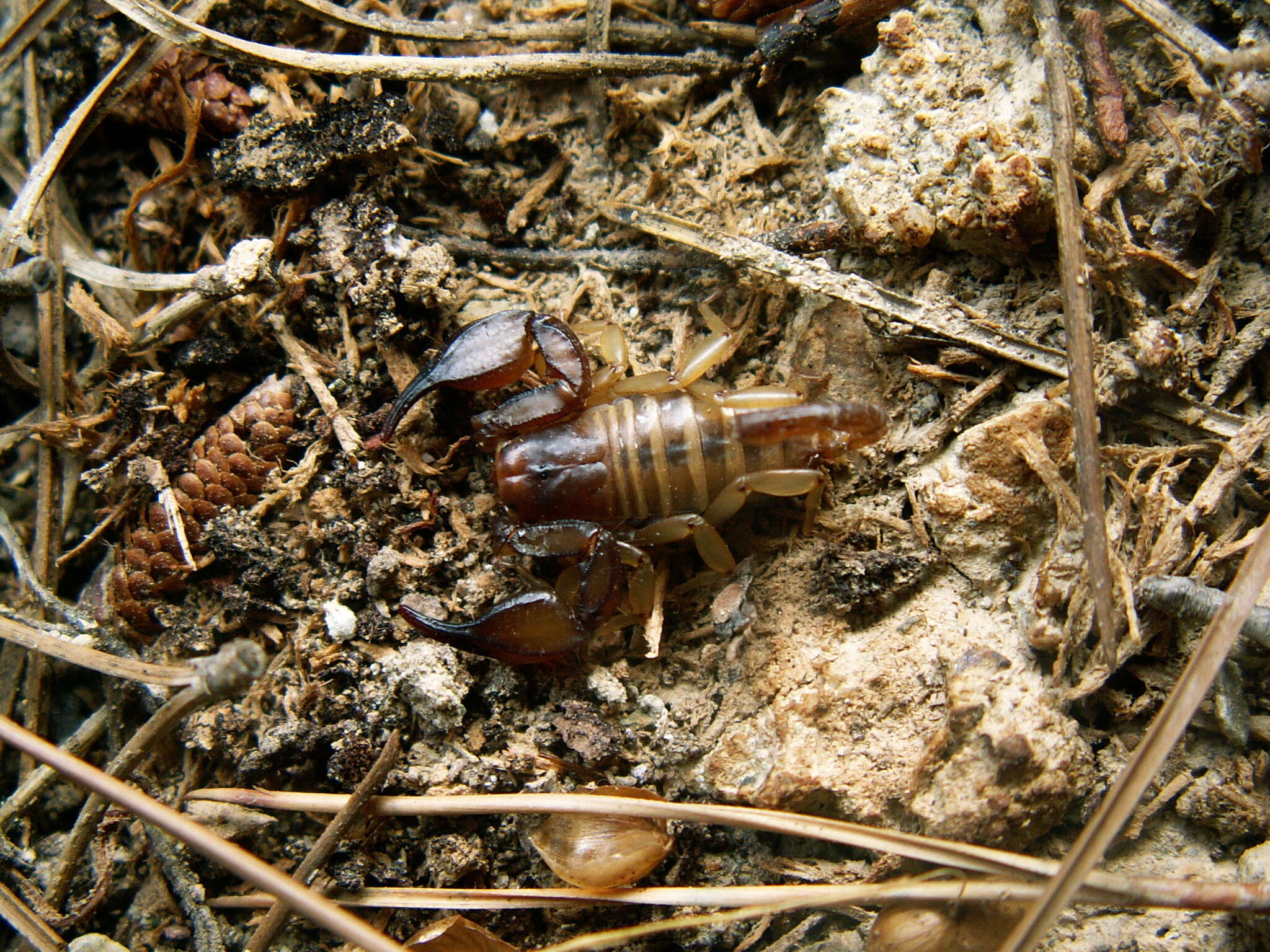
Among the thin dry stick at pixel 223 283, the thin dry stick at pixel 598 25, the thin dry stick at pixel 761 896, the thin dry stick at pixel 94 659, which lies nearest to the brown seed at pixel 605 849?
the thin dry stick at pixel 761 896

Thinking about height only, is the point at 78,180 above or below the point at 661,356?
above

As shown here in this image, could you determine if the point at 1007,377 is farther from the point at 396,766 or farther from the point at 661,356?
the point at 396,766

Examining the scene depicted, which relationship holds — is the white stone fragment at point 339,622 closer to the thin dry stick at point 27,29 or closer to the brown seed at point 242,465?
the brown seed at point 242,465

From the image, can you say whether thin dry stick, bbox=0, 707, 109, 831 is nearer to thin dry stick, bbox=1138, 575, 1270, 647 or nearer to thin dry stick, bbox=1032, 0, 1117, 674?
thin dry stick, bbox=1032, 0, 1117, 674

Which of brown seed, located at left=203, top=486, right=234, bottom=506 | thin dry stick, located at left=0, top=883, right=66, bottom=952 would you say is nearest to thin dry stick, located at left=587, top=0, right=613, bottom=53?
brown seed, located at left=203, top=486, right=234, bottom=506

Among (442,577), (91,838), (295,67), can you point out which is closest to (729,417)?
(442,577)
